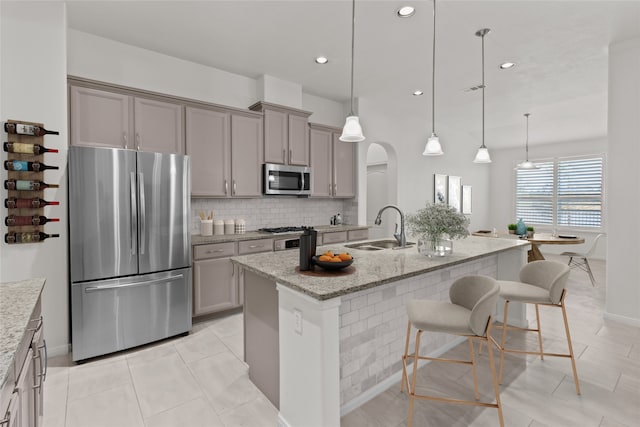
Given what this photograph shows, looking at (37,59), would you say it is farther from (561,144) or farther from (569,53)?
(561,144)

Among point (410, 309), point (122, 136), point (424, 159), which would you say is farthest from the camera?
point (424, 159)

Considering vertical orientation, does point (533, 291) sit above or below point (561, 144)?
below

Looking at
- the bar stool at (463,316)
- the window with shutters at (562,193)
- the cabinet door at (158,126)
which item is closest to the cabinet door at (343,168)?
the cabinet door at (158,126)

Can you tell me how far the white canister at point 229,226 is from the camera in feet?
13.0

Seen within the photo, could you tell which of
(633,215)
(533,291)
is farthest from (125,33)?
(633,215)

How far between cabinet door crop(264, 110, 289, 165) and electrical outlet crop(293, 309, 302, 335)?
2.85 m

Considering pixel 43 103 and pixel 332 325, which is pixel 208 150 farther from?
pixel 332 325

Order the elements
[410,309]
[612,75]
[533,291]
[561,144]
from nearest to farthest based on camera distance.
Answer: [410,309] < [533,291] < [612,75] < [561,144]

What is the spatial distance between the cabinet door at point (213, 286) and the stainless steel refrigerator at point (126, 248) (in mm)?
214

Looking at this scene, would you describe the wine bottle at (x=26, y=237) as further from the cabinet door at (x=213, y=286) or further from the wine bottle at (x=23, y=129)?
the cabinet door at (x=213, y=286)

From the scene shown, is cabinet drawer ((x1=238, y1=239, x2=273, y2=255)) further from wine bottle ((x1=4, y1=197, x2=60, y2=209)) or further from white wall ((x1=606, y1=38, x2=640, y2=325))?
white wall ((x1=606, y1=38, x2=640, y2=325))

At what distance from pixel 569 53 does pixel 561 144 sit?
5.32 meters

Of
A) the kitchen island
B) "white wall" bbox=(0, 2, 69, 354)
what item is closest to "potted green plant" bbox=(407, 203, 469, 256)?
the kitchen island

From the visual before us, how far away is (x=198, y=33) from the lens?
3268 mm
